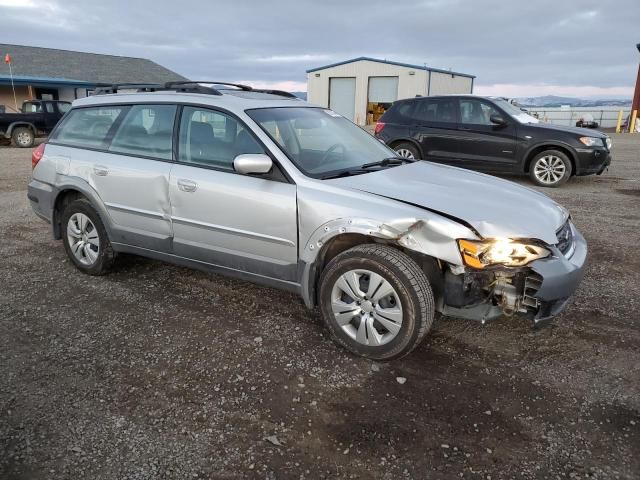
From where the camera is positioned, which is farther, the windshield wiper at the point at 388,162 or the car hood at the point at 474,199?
the windshield wiper at the point at 388,162

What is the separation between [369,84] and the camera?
32.7m

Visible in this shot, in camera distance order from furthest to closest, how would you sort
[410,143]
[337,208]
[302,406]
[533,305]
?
1. [410,143]
2. [337,208]
3. [533,305]
4. [302,406]

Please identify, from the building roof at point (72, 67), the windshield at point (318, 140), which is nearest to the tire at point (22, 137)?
the building roof at point (72, 67)

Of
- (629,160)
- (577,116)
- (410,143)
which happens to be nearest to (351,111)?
(577,116)

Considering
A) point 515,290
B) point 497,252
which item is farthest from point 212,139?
point 515,290

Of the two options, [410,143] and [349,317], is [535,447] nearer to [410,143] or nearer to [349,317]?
[349,317]

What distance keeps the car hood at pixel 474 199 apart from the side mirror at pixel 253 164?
48 cm

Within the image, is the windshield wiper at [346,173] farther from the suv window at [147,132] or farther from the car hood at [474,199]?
the suv window at [147,132]

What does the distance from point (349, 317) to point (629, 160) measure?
45.0 feet

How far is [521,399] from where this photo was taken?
284 centimetres

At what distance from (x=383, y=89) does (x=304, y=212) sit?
31101 millimetres

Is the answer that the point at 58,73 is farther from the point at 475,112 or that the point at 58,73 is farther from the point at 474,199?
the point at 474,199

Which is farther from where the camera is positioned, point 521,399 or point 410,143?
point 410,143

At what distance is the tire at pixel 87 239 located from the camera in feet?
14.7
